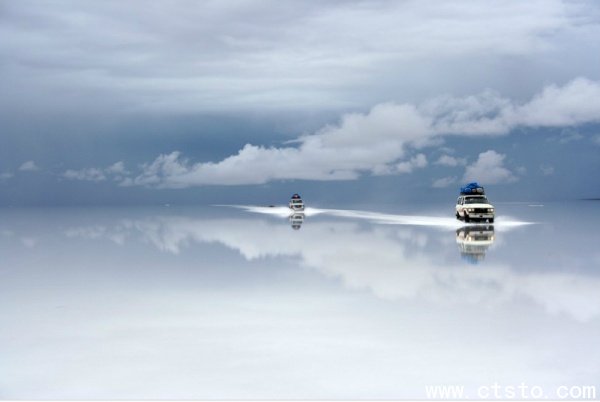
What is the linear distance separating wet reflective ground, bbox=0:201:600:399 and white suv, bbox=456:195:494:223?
96.4ft

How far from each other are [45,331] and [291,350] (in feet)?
18.8

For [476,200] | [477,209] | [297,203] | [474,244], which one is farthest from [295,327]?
[297,203]

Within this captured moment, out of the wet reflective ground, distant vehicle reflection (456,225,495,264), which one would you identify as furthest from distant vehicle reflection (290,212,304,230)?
the wet reflective ground

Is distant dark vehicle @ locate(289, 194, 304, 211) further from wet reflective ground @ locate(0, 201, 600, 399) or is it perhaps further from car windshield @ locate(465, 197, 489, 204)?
wet reflective ground @ locate(0, 201, 600, 399)

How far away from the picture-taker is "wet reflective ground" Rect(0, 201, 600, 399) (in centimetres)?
1073

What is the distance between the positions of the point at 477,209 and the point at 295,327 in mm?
47437

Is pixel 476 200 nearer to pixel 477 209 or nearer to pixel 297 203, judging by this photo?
pixel 477 209

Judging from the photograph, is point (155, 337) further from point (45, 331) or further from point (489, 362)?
point (489, 362)

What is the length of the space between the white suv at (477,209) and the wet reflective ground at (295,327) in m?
29.4

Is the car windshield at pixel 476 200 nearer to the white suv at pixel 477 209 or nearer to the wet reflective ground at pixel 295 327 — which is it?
the white suv at pixel 477 209

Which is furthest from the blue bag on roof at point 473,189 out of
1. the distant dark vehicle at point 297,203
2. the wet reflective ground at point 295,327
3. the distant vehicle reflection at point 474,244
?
the distant dark vehicle at point 297,203

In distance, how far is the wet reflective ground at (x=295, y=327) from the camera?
35.2 feet

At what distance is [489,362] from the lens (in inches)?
457

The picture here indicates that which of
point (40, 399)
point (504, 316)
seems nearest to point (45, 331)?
point (40, 399)
